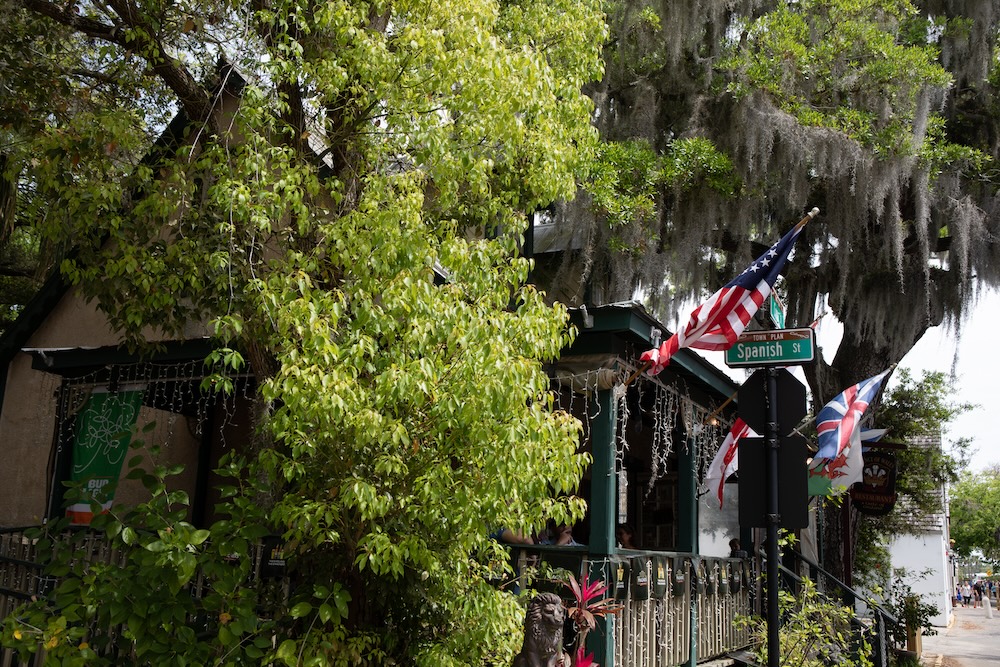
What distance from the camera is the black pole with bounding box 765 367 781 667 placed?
249 inches

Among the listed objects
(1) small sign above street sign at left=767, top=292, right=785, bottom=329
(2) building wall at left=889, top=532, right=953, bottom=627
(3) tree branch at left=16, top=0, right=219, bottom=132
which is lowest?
(2) building wall at left=889, top=532, right=953, bottom=627

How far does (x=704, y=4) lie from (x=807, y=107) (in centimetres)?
229

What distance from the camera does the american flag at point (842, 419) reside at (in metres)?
11.5

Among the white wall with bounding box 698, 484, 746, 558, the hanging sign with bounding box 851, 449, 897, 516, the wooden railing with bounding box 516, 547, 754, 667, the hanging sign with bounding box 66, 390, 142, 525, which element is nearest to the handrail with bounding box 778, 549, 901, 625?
the white wall with bounding box 698, 484, 746, 558

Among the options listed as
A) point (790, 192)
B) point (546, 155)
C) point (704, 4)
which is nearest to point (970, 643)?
point (790, 192)

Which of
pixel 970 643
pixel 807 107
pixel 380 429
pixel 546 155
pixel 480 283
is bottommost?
pixel 970 643

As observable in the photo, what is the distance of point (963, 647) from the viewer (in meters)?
25.0

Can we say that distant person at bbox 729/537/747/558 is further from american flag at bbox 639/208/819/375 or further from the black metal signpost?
the black metal signpost

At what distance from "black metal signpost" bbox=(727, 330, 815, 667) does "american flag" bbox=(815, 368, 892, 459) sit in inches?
202

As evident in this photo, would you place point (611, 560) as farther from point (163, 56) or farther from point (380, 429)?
point (163, 56)

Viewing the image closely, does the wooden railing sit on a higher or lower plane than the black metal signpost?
lower

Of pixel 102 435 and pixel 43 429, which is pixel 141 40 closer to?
pixel 102 435

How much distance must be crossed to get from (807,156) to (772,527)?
335 inches

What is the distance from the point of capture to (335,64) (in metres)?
7.48
